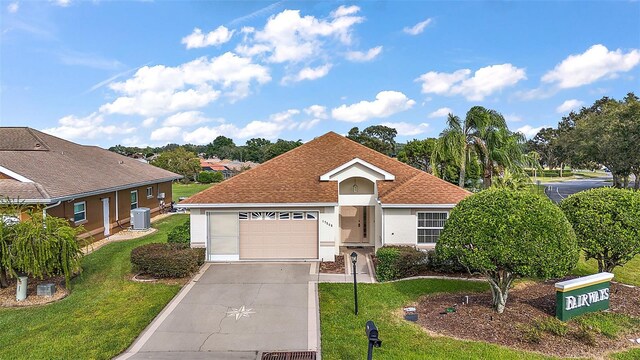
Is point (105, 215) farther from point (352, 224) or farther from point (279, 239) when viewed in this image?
point (352, 224)

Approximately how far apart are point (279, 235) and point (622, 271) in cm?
1313

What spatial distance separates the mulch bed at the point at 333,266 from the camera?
13.9 metres

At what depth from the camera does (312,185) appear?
16.2m

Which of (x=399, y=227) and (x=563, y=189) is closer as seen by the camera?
(x=399, y=227)

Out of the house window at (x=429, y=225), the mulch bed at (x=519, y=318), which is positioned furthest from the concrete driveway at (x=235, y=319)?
the house window at (x=429, y=225)

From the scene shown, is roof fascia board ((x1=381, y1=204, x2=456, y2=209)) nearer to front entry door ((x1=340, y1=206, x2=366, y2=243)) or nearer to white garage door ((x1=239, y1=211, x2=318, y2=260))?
white garage door ((x1=239, y1=211, x2=318, y2=260))

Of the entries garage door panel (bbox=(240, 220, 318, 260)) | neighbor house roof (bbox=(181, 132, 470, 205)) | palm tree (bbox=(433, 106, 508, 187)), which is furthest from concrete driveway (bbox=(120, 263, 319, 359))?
palm tree (bbox=(433, 106, 508, 187))

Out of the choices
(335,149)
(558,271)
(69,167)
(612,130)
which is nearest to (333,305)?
(558,271)

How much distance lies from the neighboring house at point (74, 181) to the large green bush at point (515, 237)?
51.0 feet

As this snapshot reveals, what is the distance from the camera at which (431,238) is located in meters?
15.1

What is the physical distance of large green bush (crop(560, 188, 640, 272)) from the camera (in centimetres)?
1037

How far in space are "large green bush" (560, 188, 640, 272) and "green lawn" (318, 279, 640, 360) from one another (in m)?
2.56

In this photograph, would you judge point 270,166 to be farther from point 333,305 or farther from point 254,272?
point 333,305

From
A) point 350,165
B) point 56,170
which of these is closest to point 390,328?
point 350,165
